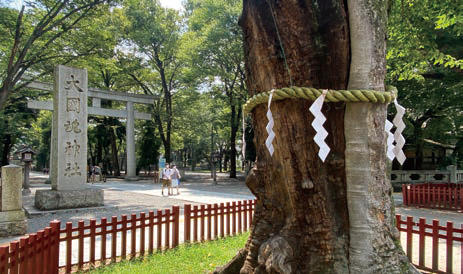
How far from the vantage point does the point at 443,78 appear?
12383 millimetres

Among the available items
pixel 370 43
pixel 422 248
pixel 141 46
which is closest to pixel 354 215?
pixel 370 43

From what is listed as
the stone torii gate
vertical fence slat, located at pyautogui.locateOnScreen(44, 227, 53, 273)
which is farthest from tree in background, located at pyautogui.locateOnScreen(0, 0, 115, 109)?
vertical fence slat, located at pyautogui.locateOnScreen(44, 227, 53, 273)

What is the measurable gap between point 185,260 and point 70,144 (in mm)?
7906

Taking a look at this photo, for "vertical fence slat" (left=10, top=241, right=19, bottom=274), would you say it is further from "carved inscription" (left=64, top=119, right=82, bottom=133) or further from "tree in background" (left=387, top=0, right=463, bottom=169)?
"carved inscription" (left=64, top=119, right=82, bottom=133)

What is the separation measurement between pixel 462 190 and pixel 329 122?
10.5 m

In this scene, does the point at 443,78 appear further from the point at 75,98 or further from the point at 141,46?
the point at 141,46

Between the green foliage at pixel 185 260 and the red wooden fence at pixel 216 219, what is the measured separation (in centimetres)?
38

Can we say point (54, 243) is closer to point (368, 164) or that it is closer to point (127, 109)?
point (368, 164)

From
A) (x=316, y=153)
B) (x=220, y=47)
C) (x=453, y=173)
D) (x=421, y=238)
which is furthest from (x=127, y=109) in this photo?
(x=316, y=153)

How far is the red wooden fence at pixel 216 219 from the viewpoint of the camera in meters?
6.18

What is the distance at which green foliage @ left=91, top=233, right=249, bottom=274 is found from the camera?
450cm

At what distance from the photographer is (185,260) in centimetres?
495

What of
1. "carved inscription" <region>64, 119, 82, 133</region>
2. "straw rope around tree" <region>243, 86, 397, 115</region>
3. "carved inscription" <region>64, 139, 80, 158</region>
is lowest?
"carved inscription" <region>64, 139, 80, 158</region>

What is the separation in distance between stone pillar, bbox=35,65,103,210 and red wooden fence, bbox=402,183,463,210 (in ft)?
37.5
